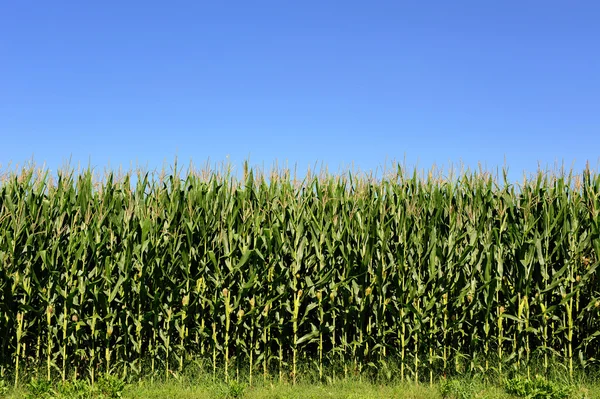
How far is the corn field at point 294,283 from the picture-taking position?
8.02 metres

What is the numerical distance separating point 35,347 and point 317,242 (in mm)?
4465

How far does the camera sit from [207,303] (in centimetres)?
828

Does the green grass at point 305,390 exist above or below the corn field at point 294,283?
below

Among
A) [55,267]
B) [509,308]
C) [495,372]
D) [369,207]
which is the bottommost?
[495,372]

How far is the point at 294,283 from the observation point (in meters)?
8.05

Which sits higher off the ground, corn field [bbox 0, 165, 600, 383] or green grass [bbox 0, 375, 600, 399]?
corn field [bbox 0, 165, 600, 383]

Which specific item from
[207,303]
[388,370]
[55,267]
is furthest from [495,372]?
[55,267]

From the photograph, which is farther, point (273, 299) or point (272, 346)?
point (272, 346)

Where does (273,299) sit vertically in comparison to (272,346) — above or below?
above

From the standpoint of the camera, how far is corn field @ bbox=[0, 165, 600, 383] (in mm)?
8023

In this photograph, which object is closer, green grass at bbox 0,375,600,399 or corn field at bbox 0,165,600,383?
green grass at bbox 0,375,600,399

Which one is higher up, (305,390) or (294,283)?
(294,283)

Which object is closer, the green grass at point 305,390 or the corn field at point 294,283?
the green grass at point 305,390

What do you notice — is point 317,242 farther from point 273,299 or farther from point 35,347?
point 35,347
